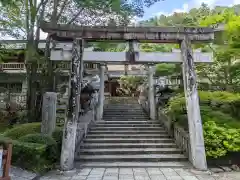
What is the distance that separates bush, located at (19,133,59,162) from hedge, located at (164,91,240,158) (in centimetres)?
404

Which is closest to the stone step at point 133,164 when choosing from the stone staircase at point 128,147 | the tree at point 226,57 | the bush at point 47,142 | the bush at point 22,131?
the stone staircase at point 128,147

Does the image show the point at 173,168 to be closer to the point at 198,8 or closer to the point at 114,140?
the point at 114,140

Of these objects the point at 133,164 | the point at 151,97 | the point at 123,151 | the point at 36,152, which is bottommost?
the point at 133,164

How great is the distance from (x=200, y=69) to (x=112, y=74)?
9331 millimetres

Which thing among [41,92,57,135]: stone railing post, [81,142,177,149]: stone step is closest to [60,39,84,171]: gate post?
[41,92,57,135]: stone railing post

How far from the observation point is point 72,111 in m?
6.12

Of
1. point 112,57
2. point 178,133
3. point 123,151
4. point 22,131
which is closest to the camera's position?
point 112,57

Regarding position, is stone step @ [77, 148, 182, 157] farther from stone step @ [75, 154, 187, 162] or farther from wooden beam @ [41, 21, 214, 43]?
wooden beam @ [41, 21, 214, 43]

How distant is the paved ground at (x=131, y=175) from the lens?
17.4ft

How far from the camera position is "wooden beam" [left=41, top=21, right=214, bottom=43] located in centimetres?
644

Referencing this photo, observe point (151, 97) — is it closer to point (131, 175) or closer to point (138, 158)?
point (138, 158)

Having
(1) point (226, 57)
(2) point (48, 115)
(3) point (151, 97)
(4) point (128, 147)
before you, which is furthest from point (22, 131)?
(1) point (226, 57)

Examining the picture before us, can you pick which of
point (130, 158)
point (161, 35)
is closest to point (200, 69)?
point (161, 35)

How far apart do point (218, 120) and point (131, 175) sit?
10.8 ft
